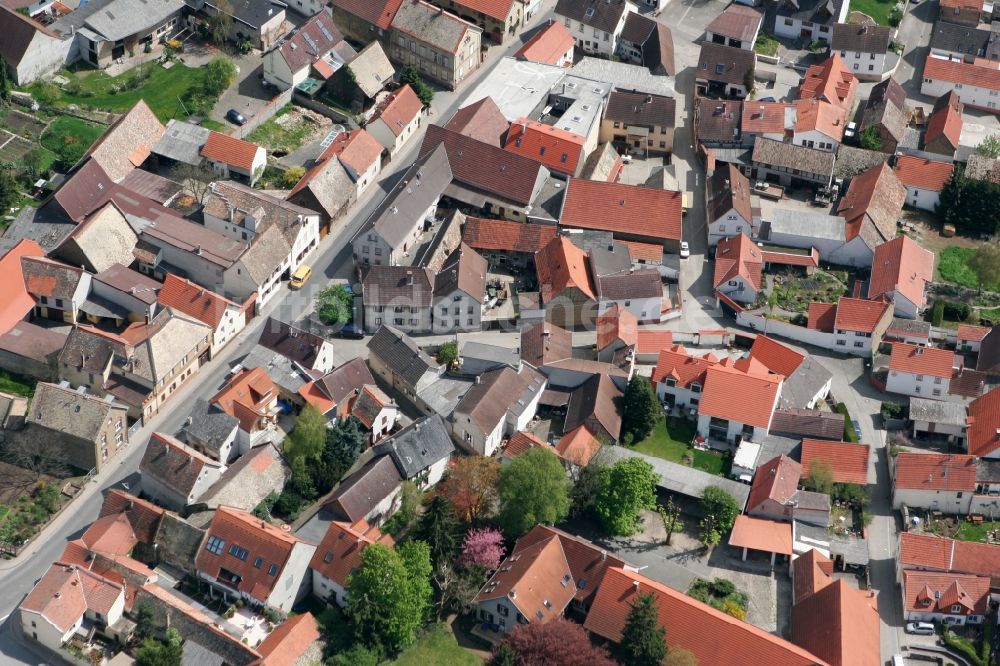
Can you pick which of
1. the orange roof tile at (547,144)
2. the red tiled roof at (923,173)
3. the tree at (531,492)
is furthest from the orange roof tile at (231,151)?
the red tiled roof at (923,173)

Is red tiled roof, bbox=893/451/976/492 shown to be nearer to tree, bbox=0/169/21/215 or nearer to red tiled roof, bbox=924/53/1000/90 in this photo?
red tiled roof, bbox=924/53/1000/90

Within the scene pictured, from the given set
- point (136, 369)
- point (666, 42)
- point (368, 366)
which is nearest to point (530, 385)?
point (368, 366)

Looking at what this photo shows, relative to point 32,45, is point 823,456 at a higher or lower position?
lower

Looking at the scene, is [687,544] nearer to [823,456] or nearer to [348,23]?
[823,456]

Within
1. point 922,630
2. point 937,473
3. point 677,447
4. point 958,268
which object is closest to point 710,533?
point 677,447

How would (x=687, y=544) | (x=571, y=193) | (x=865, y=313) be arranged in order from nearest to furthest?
(x=687, y=544)
(x=865, y=313)
(x=571, y=193)
